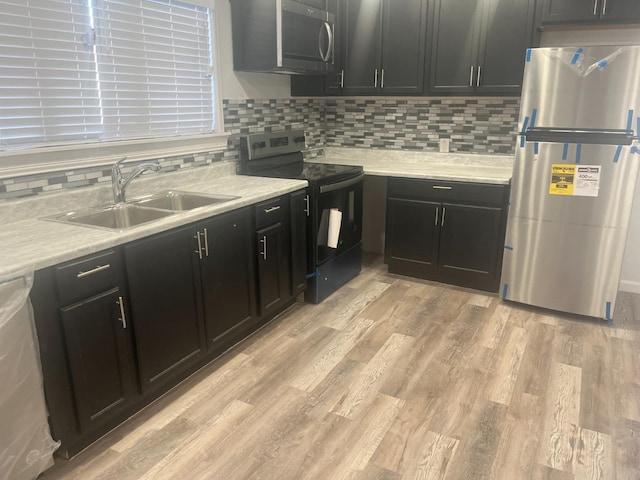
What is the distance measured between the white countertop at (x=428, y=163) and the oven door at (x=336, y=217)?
11.2 inches

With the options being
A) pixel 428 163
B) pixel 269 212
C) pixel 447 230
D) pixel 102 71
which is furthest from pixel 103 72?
pixel 428 163

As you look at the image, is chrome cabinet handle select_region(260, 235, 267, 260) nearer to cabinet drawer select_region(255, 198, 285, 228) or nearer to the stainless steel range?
cabinet drawer select_region(255, 198, 285, 228)

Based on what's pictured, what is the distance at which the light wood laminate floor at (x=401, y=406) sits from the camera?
6.35ft

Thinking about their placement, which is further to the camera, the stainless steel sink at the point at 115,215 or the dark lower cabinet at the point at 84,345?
the stainless steel sink at the point at 115,215

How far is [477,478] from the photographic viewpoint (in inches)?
73.6

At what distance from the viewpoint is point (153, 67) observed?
2.78 meters

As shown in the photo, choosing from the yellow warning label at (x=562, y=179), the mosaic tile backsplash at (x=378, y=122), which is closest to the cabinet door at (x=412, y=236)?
the mosaic tile backsplash at (x=378, y=122)

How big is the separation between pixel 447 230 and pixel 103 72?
98.2 inches

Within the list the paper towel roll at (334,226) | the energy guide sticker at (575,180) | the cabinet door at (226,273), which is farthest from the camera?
the paper towel roll at (334,226)

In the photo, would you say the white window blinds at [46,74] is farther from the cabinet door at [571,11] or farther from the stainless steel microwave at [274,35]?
the cabinet door at [571,11]

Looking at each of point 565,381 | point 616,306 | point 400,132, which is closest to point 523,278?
point 616,306

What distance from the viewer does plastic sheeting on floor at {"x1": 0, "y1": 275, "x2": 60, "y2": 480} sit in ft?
5.26

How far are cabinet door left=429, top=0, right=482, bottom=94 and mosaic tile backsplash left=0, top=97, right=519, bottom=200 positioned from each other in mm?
325

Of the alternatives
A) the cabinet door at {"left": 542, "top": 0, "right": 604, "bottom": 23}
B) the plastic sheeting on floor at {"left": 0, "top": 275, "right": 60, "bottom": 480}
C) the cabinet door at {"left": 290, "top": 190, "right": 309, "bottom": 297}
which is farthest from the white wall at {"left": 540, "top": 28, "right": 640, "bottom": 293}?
the plastic sheeting on floor at {"left": 0, "top": 275, "right": 60, "bottom": 480}
